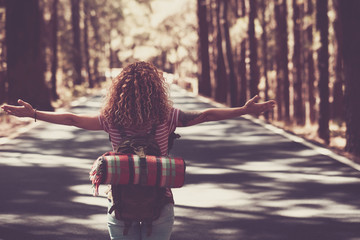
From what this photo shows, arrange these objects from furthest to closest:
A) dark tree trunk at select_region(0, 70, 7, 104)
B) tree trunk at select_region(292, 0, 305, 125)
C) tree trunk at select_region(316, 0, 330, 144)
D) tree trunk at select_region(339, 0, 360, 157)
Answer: tree trunk at select_region(292, 0, 305, 125), dark tree trunk at select_region(0, 70, 7, 104), tree trunk at select_region(316, 0, 330, 144), tree trunk at select_region(339, 0, 360, 157)

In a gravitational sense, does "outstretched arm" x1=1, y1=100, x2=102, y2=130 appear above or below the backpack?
above

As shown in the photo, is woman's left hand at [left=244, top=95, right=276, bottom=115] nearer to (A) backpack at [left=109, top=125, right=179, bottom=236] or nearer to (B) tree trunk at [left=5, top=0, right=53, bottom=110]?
(A) backpack at [left=109, top=125, right=179, bottom=236]

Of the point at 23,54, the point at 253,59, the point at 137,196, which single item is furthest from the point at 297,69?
the point at 137,196

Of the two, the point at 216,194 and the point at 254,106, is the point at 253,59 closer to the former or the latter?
the point at 216,194

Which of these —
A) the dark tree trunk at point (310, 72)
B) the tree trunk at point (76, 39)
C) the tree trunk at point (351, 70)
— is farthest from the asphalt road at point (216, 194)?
the tree trunk at point (76, 39)

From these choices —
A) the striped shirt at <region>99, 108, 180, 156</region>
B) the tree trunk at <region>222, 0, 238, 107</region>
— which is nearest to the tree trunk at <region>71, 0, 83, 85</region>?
the tree trunk at <region>222, 0, 238, 107</region>

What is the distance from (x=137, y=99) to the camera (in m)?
4.44

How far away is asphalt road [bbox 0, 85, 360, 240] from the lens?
8.46 meters

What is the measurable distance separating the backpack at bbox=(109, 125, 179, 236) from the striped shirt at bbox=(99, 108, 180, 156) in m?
0.04

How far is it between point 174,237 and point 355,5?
9818 mm

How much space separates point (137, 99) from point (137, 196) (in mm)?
539

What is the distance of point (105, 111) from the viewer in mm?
4582

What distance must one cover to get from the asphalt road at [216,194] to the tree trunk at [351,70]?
115 cm

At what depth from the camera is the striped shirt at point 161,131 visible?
4.59 meters
